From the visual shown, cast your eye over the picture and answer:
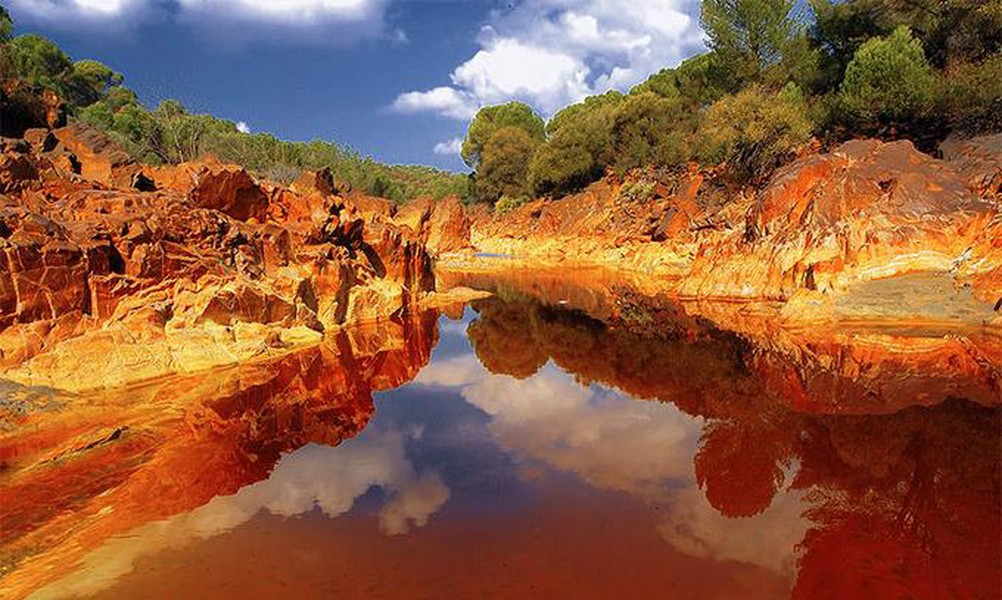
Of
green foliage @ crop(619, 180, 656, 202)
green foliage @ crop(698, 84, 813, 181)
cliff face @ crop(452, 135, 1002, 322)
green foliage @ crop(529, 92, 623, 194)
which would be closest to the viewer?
cliff face @ crop(452, 135, 1002, 322)

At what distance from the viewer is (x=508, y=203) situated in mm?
81625

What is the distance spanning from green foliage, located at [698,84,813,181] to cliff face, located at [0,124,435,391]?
96.8 feet

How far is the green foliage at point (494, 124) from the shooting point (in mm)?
92250

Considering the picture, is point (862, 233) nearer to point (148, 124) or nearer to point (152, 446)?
point (152, 446)

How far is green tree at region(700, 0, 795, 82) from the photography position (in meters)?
48.3

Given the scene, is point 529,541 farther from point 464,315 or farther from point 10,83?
point 10,83

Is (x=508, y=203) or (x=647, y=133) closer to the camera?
(x=647, y=133)

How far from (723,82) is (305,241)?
45.3 m

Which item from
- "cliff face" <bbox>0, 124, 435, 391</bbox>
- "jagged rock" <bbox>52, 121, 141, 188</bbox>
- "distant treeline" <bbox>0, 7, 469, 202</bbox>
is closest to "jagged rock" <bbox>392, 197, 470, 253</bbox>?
"distant treeline" <bbox>0, 7, 469, 202</bbox>

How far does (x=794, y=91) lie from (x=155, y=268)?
4324cm

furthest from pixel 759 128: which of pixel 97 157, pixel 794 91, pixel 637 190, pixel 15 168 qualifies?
pixel 15 168

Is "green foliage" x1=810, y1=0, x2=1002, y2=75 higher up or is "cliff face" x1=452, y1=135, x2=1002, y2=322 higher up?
"green foliage" x1=810, y1=0, x2=1002, y2=75

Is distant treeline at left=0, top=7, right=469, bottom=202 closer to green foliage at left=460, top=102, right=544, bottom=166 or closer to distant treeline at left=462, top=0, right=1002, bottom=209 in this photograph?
green foliage at left=460, top=102, right=544, bottom=166

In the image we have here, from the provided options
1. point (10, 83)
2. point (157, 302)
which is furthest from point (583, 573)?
point (10, 83)
